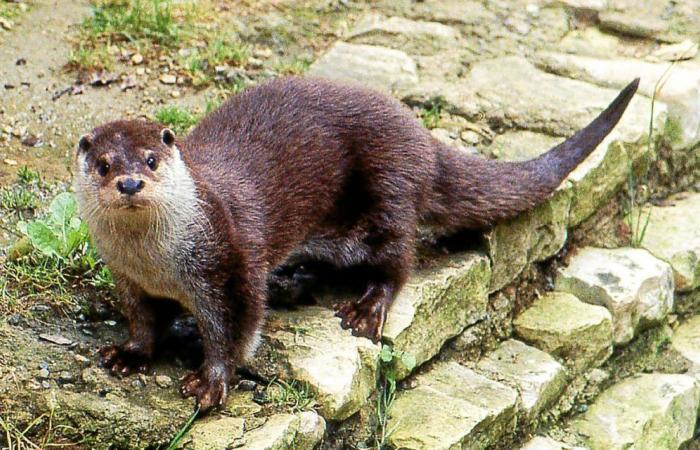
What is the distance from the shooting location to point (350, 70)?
4.71m

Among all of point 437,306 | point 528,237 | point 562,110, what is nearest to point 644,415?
point 528,237

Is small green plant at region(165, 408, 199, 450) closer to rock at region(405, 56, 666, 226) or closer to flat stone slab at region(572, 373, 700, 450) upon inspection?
flat stone slab at region(572, 373, 700, 450)

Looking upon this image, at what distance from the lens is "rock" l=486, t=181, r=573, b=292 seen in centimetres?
397

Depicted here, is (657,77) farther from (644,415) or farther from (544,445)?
(544,445)

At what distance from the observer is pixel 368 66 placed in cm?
476

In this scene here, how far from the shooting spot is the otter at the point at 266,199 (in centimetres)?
288

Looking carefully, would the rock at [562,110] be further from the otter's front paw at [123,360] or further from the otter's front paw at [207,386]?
the otter's front paw at [123,360]

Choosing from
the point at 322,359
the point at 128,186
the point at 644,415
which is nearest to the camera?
the point at 128,186

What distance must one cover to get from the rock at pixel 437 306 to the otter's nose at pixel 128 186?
106cm

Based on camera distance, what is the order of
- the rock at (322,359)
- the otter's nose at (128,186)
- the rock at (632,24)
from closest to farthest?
the otter's nose at (128,186) → the rock at (322,359) → the rock at (632,24)

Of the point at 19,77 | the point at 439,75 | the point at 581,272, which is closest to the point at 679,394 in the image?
the point at 581,272

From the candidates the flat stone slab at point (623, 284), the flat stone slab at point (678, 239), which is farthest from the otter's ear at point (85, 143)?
the flat stone slab at point (678, 239)

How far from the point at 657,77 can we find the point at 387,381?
7.12 ft

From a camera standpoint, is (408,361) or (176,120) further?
(176,120)
